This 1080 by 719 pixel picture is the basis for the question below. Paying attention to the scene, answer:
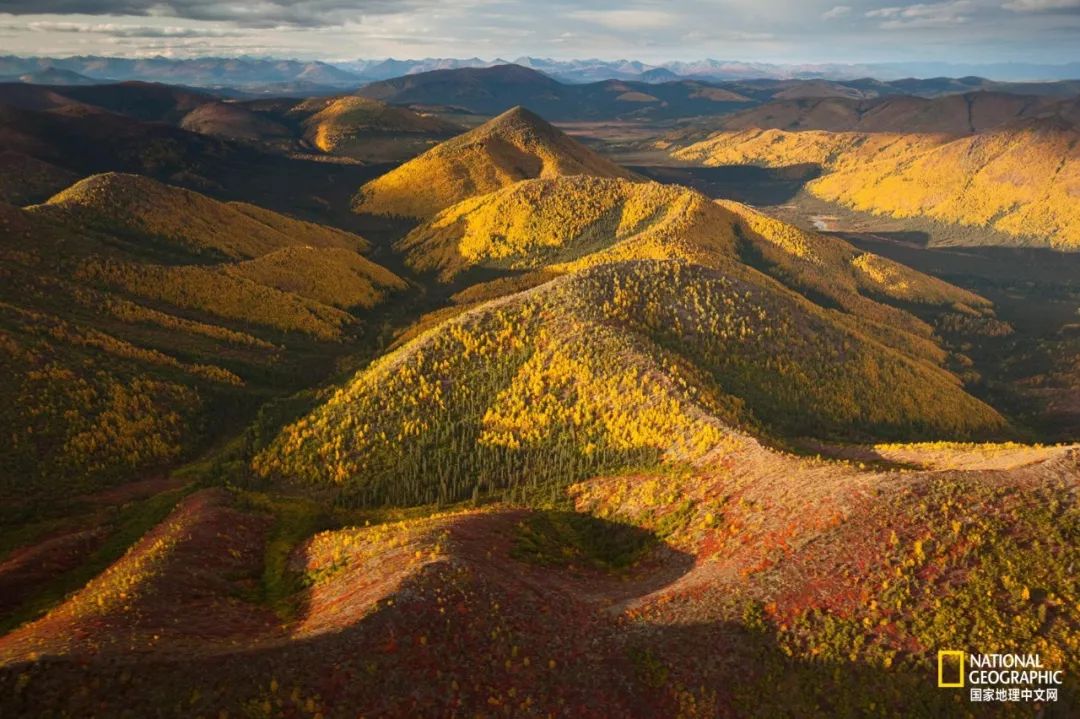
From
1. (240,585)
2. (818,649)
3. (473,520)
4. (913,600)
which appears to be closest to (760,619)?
(818,649)

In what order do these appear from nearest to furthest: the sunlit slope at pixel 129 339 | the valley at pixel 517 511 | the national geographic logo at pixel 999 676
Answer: the national geographic logo at pixel 999 676, the valley at pixel 517 511, the sunlit slope at pixel 129 339

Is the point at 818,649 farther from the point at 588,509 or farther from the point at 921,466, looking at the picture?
the point at 921,466

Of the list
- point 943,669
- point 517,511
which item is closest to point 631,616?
point 943,669

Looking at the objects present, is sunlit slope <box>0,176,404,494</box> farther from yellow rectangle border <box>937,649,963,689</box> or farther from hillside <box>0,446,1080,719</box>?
yellow rectangle border <box>937,649,963,689</box>

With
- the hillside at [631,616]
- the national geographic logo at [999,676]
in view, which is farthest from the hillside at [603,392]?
the national geographic logo at [999,676]

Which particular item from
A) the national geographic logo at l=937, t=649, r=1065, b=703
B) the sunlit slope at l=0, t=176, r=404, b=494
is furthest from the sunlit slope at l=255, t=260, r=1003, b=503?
the national geographic logo at l=937, t=649, r=1065, b=703

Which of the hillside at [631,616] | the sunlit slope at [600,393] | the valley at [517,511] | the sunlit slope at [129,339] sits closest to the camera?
the hillside at [631,616]

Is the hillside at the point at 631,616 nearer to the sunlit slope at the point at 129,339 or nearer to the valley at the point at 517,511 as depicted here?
the valley at the point at 517,511
